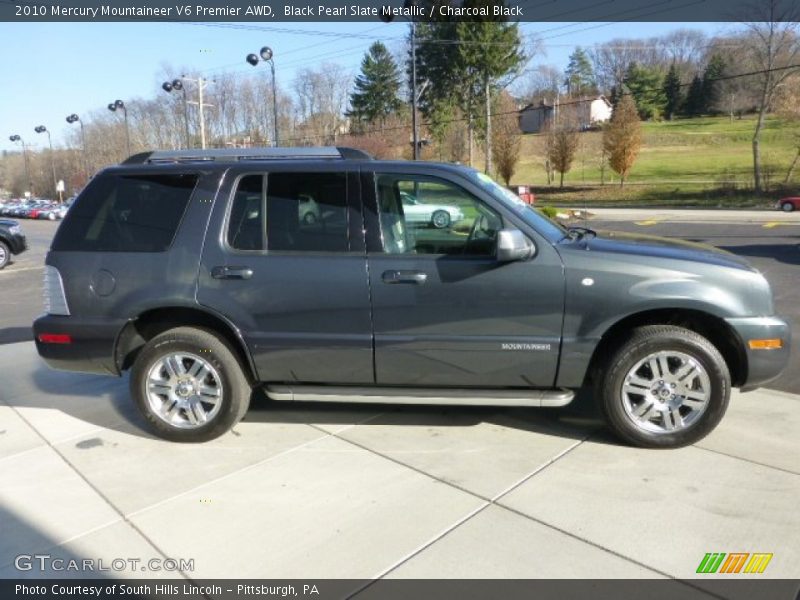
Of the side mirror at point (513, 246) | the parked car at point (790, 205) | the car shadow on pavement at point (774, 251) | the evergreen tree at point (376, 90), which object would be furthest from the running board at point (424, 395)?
the evergreen tree at point (376, 90)

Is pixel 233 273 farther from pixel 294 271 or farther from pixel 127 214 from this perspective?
pixel 127 214

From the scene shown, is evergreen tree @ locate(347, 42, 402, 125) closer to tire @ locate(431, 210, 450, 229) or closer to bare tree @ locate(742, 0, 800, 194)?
bare tree @ locate(742, 0, 800, 194)

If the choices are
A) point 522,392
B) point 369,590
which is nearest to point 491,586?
point 369,590

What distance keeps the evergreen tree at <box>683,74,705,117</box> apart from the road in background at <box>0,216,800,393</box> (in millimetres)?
64324

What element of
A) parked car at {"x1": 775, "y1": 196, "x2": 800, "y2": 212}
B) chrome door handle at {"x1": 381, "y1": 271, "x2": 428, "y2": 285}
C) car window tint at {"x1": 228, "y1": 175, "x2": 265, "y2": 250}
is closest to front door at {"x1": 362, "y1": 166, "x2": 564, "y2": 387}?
chrome door handle at {"x1": 381, "y1": 271, "x2": 428, "y2": 285}

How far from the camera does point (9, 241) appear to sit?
1655cm

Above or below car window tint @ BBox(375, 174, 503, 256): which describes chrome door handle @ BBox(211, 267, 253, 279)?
below

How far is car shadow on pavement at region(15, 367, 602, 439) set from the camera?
4.34 m

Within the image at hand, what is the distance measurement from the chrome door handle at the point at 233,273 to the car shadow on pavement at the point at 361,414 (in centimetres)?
115

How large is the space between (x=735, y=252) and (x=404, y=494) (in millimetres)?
12981

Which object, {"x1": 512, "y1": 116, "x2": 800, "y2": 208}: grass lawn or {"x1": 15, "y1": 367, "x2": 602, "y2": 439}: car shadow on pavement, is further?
{"x1": 512, "y1": 116, "x2": 800, "y2": 208}: grass lawn

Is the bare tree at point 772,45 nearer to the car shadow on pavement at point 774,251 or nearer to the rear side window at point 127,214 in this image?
the car shadow on pavement at point 774,251

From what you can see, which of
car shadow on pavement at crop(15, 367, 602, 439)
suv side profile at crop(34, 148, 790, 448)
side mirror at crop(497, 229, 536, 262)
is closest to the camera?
side mirror at crop(497, 229, 536, 262)

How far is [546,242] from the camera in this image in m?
3.76
